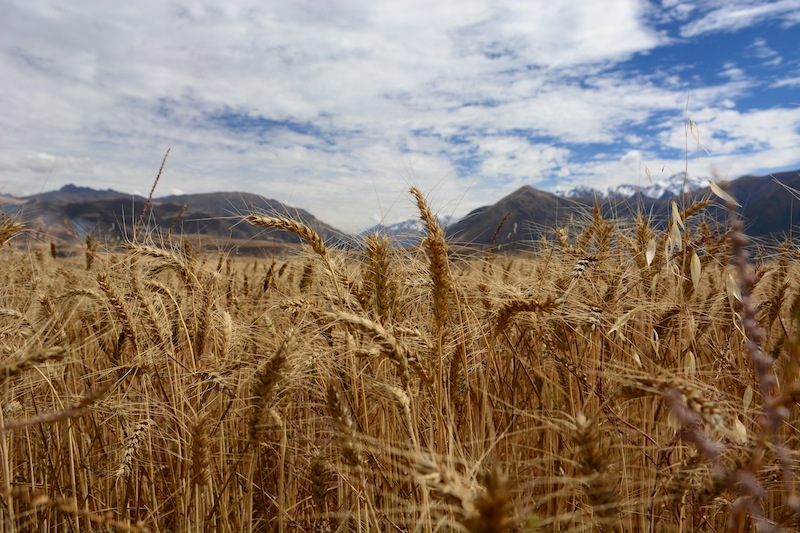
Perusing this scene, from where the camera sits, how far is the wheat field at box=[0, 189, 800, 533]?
1.68 m

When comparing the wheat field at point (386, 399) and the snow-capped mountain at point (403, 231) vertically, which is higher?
the snow-capped mountain at point (403, 231)

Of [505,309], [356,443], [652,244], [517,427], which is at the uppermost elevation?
[652,244]

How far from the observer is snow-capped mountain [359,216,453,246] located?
7.92ft

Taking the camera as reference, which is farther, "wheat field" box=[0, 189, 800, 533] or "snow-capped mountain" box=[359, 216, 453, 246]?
"snow-capped mountain" box=[359, 216, 453, 246]

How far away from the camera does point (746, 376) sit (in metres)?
2.64

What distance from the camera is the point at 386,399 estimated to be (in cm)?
208

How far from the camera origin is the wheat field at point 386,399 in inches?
66.3

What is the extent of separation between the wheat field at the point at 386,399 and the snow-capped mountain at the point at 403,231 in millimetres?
84

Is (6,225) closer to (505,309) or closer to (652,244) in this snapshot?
(505,309)

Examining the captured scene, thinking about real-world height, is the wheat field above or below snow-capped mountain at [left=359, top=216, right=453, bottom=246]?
below

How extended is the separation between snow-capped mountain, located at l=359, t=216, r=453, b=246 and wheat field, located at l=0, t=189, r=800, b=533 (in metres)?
0.08

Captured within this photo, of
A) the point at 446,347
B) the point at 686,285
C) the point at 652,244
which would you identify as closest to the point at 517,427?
the point at 446,347

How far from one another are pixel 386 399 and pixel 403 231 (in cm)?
106

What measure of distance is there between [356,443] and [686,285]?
2.22 metres
